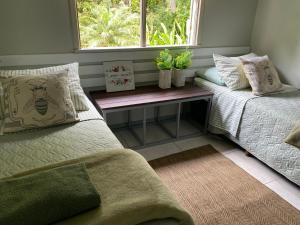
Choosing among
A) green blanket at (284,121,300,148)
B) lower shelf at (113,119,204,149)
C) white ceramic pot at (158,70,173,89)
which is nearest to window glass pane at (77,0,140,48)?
white ceramic pot at (158,70,173,89)

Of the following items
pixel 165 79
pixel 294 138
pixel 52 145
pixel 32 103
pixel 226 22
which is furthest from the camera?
pixel 226 22

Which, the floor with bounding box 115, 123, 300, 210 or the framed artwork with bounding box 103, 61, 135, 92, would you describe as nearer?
the floor with bounding box 115, 123, 300, 210

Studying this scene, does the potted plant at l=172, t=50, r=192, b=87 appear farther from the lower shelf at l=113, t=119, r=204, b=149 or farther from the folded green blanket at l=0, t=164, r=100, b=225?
the folded green blanket at l=0, t=164, r=100, b=225

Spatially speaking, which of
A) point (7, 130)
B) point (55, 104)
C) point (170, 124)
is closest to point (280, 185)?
point (170, 124)

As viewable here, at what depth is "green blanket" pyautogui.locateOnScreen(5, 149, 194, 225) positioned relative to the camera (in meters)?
0.91

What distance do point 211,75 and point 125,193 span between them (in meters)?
2.01

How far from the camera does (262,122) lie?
213cm

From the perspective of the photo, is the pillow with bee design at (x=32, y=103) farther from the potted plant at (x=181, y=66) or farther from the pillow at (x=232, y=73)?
the pillow at (x=232, y=73)

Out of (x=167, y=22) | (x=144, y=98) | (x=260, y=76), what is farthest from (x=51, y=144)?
(x=260, y=76)

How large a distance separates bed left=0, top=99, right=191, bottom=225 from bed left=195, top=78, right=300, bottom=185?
4.53 ft

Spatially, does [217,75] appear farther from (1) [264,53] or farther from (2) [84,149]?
(2) [84,149]

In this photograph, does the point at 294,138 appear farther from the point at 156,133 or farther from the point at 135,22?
the point at 135,22

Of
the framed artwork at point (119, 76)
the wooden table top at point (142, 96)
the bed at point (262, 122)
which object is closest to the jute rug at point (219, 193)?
the bed at point (262, 122)

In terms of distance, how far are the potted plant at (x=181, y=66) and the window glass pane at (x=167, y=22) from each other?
0.23 meters
